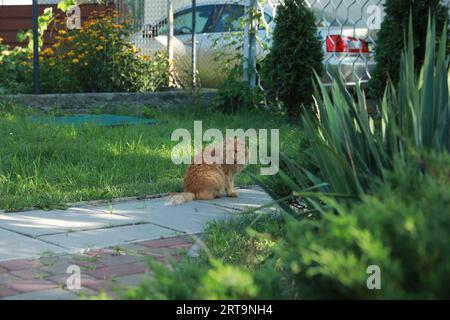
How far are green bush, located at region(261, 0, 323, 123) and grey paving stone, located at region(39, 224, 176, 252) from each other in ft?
17.4

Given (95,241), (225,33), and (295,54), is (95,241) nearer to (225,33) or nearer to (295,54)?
(295,54)

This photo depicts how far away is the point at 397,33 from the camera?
9133mm

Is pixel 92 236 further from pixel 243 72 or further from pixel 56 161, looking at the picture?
pixel 243 72

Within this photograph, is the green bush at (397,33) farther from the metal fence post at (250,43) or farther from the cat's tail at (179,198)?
the cat's tail at (179,198)

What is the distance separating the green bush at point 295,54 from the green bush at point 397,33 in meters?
1.15

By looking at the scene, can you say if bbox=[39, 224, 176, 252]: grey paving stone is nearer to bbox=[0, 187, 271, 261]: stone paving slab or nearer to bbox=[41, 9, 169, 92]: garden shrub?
bbox=[0, 187, 271, 261]: stone paving slab

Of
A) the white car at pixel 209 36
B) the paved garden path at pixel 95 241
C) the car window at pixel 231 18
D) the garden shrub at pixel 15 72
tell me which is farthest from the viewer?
the car window at pixel 231 18

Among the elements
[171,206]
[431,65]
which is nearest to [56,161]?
A: [171,206]

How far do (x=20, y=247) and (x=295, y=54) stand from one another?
247 inches

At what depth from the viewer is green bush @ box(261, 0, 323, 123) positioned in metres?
10.1

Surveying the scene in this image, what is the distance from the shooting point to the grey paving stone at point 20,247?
4414mm

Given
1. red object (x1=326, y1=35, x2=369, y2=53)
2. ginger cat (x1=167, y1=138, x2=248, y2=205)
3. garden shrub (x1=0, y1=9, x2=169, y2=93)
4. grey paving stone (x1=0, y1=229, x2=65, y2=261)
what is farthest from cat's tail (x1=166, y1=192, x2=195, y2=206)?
garden shrub (x1=0, y1=9, x2=169, y2=93)

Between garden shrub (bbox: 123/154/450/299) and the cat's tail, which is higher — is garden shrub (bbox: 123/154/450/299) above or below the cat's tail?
above

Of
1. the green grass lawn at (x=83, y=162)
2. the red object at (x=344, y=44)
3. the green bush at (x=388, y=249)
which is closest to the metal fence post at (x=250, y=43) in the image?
the red object at (x=344, y=44)
